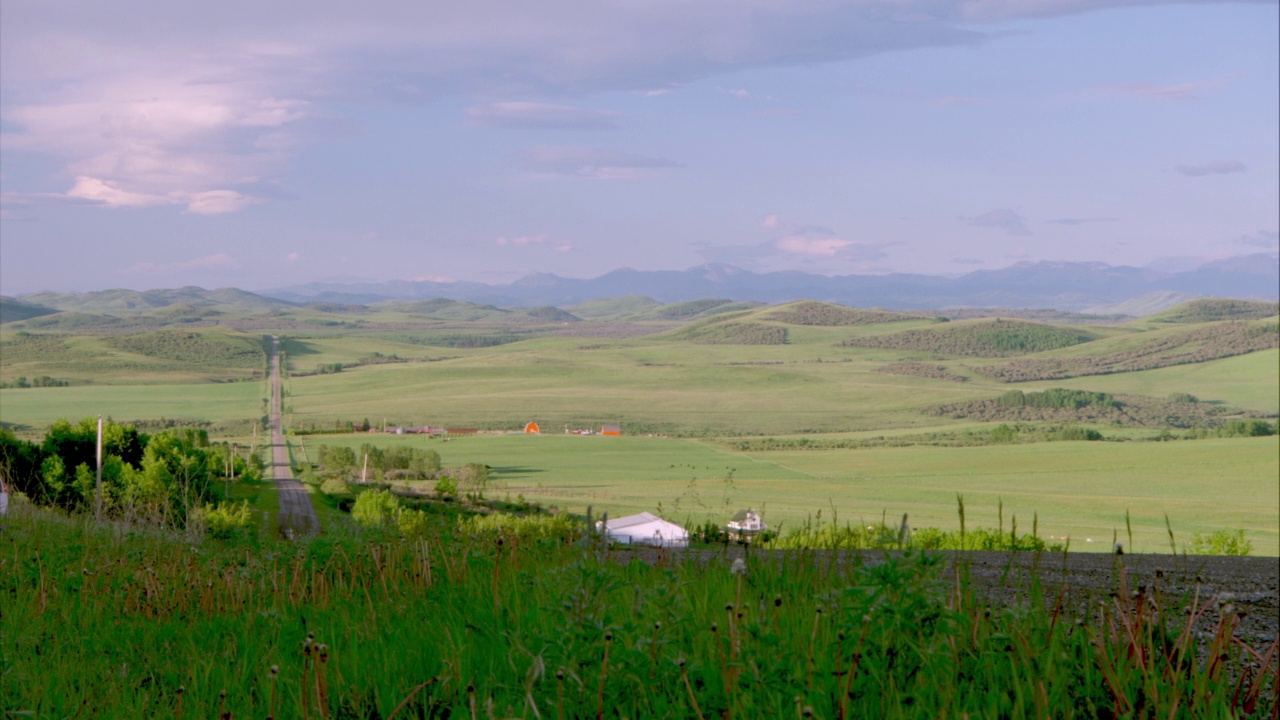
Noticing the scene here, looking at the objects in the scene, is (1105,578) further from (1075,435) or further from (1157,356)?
(1157,356)

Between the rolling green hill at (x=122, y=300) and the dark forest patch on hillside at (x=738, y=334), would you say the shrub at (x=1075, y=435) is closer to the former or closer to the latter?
the dark forest patch on hillside at (x=738, y=334)

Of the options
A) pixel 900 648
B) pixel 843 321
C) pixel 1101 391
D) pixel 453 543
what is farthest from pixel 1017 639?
pixel 843 321

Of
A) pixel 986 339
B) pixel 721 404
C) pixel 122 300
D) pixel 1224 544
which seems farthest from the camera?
pixel 986 339

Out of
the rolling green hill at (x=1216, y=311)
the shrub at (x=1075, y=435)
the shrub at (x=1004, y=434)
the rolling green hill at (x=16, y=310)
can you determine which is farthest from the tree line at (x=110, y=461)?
the rolling green hill at (x=1216, y=311)

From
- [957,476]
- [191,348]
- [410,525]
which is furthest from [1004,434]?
[410,525]

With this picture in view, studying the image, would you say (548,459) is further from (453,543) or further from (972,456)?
(453,543)

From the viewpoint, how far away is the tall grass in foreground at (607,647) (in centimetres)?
232

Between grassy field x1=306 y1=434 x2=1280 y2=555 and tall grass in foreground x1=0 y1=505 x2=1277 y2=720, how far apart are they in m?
28.2

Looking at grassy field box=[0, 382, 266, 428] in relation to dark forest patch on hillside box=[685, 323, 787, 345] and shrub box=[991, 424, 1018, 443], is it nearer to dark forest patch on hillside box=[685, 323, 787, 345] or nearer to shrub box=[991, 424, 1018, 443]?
shrub box=[991, 424, 1018, 443]

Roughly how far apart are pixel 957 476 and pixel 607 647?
58048 mm

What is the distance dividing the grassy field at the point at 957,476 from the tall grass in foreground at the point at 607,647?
2822 cm

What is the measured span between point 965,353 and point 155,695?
119064 mm

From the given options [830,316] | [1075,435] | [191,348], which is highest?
Answer: [830,316]

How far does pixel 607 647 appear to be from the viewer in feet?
7.05
